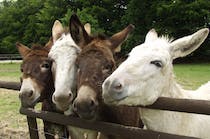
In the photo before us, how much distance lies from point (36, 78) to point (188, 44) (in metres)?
1.84

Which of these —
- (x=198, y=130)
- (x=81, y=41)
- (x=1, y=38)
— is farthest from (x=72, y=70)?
(x=1, y=38)

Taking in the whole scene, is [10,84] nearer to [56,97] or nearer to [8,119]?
[56,97]

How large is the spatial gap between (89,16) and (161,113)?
34385 mm

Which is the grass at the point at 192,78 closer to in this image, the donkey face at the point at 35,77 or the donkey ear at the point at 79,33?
the donkey face at the point at 35,77

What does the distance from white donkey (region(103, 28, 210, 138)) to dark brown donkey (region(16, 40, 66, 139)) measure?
4.40 ft

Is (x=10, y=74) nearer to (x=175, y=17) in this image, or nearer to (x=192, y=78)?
(x=192, y=78)

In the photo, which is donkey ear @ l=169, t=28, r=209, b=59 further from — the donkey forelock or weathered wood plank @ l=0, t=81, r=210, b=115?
the donkey forelock

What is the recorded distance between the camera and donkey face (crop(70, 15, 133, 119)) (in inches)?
131

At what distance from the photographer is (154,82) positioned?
3221mm

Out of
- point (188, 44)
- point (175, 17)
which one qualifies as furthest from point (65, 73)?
point (175, 17)

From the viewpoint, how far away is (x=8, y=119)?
9297 millimetres

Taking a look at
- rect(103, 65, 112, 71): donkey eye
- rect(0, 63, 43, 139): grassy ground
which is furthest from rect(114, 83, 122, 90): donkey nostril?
rect(0, 63, 43, 139): grassy ground

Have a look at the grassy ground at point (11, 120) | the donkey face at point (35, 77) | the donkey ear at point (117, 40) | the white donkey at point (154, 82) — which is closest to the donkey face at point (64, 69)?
the donkey face at point (35, 77)

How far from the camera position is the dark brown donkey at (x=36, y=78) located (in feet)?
13.3
